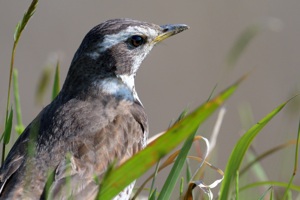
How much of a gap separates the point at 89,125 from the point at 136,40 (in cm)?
92

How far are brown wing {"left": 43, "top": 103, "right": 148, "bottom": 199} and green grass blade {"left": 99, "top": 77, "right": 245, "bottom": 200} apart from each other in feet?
4.40

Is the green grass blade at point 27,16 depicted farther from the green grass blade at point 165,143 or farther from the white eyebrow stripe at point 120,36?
the white eyebrow stripe at point 120,36

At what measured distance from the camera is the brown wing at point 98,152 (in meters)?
5.40

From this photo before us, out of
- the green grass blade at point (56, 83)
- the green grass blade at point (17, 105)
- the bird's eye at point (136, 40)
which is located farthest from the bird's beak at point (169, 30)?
the green grass blade at point (17, 105)

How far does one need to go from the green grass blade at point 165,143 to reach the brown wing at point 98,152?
1.34m

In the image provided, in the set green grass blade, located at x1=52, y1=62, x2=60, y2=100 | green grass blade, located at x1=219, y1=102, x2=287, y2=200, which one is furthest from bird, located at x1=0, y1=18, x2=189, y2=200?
green grass blade, located at x1=219, y1=102, x2=287, y2=200

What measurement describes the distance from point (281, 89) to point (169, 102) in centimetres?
147

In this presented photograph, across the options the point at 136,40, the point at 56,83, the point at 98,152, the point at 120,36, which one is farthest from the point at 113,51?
the point at 98,152

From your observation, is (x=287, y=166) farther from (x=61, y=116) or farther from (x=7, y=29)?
(x=7, y=29)

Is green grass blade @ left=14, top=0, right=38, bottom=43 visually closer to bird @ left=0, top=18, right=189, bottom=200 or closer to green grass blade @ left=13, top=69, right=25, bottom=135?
bird @ left=0, top=18, right=189, bottom=200

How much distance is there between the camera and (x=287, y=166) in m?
5.11

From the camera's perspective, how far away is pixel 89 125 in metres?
5.91

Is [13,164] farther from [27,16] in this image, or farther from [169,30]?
[169,30]

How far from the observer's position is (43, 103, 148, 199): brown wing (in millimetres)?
5402
